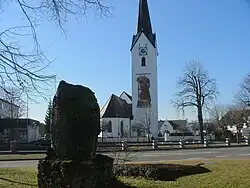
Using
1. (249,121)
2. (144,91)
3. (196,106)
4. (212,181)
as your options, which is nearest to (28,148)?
(196,106)

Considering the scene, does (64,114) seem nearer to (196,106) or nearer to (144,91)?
(196,106)

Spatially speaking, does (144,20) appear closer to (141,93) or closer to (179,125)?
(141,93)

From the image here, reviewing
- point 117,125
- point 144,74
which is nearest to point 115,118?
point 117,125

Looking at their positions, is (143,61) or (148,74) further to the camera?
(143,61)

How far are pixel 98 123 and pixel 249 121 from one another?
67.2 metres

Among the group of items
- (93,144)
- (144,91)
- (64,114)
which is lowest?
(93,144)

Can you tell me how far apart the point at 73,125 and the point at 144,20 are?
85.7 m

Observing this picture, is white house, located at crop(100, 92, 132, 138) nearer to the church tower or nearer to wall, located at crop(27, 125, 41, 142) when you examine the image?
the church tower

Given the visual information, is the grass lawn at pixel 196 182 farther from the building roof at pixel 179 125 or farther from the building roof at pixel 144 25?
the building roof at pixel 179 125

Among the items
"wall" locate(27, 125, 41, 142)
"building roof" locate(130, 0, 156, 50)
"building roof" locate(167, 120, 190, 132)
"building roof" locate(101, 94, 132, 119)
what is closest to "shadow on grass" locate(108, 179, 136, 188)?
"wall" locate(27, 125, 41, 142)

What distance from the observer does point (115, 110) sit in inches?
3807

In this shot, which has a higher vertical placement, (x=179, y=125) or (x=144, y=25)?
(x=144, y=25)

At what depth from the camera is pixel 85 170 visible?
967cm

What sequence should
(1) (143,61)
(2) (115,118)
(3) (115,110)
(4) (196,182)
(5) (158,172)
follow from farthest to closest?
(3) (115,110) → (2) (115,118) → (1) (143,61) → (5) (158,172) → (4) (196,182)
